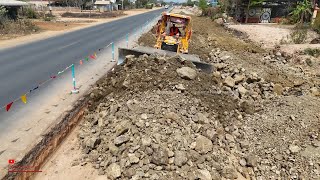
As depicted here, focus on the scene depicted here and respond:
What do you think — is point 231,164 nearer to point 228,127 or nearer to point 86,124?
point 228,127

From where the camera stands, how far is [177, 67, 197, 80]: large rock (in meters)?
10.8

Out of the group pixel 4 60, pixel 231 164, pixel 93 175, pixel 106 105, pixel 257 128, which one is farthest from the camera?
pixel 4 60

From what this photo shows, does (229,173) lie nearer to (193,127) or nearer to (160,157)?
(193,127)

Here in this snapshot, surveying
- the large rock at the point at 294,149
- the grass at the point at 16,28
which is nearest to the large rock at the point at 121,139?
the large rock at the point at 294,149

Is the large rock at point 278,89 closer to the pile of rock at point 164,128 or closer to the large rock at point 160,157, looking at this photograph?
the pile of rock at point 164,128

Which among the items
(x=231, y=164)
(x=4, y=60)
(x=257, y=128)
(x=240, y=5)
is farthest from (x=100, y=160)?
(x=240, y=5)

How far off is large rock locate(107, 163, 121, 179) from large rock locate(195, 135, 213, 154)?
203 cm

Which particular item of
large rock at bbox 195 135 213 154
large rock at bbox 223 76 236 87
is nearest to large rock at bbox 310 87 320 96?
large rock at bbox 223 76 236 87

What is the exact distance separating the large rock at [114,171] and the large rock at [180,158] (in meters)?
1.33

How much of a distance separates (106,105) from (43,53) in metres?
11.4

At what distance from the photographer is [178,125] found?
319 inches

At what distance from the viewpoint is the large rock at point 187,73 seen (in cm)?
1080

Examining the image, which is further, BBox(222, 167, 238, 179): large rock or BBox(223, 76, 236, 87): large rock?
BBox(223, 76, 236, 87): large rock

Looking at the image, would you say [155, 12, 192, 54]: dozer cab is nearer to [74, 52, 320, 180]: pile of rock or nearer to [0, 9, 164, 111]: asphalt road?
[74, 52, 320, 180]: pile of rock
